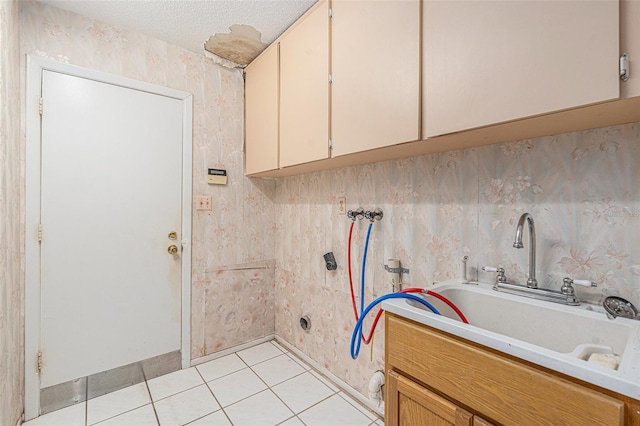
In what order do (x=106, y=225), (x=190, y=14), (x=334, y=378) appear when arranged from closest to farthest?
(x=190, y=14)
(x=106, y=225)
(x=334, y=378)

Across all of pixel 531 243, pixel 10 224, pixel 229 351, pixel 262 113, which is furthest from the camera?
pixel 229 351

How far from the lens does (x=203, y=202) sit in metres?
2.27

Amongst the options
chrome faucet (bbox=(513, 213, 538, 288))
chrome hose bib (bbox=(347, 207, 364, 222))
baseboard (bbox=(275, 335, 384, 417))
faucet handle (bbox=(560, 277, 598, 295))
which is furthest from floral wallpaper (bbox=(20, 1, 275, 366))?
faucet handle (bbox=(560, 277, 598, 295))

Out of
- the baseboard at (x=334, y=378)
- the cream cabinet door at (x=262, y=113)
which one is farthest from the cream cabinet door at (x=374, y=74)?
the baseboard at (x=334, y=378)

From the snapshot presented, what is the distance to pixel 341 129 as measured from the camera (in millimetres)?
1489

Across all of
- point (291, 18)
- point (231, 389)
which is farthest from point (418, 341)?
point (291, 18)

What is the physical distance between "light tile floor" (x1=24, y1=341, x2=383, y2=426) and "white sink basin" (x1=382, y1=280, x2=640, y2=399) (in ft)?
3.19

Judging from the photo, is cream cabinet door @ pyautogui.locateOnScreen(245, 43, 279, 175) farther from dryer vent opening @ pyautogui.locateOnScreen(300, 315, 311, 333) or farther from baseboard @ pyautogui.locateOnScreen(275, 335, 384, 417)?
baseboard @ pyautogui.locateOnScreen(275, 335, 384, 417)

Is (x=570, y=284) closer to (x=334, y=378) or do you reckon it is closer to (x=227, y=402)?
(x=334, y=378)

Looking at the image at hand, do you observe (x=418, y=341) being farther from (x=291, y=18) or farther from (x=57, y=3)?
(x=57, y=3)

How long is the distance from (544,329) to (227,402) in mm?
1752

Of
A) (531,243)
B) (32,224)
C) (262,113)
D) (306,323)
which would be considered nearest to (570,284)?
(531,243)

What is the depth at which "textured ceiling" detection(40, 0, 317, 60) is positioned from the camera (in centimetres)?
170

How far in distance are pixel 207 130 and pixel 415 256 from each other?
1.82 meters
